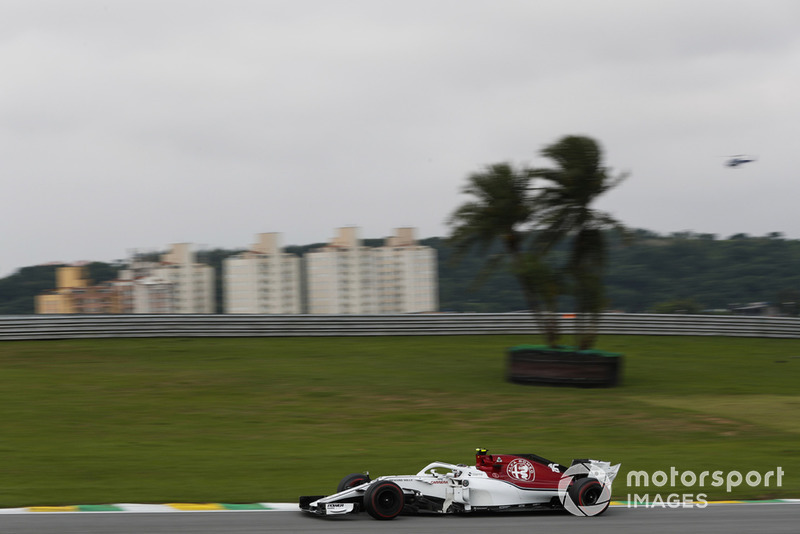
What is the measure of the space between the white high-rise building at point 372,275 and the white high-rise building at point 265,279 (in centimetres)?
118

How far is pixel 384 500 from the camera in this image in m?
8.24

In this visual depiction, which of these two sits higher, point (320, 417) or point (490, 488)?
point (490, 488)

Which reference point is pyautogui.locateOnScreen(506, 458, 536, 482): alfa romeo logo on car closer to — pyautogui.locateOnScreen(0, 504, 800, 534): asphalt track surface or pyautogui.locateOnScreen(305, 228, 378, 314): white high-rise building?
pyautogui.locateOnScreen(0, 504, 800, 534): asphalt track surface

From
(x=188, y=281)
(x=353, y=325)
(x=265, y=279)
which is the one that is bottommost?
(x=353, y=325)

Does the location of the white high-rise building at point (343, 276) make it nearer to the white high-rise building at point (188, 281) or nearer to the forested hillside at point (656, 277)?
the forested hillside at point (656, 277)

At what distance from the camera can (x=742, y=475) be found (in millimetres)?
11047

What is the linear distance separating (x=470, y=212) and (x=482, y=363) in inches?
182

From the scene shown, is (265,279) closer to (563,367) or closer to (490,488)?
(563,367)

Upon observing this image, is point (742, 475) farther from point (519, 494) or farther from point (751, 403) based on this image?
point (751, 403)

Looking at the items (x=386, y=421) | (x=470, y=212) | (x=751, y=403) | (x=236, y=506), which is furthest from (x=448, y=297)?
(x=236, y=506)

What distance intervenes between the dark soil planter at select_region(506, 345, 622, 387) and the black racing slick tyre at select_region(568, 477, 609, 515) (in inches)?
444

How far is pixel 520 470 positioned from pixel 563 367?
1162 cm

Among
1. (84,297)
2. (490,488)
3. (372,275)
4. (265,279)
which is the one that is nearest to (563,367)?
(490,488)

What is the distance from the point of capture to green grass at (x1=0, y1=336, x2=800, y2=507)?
1063 cm
